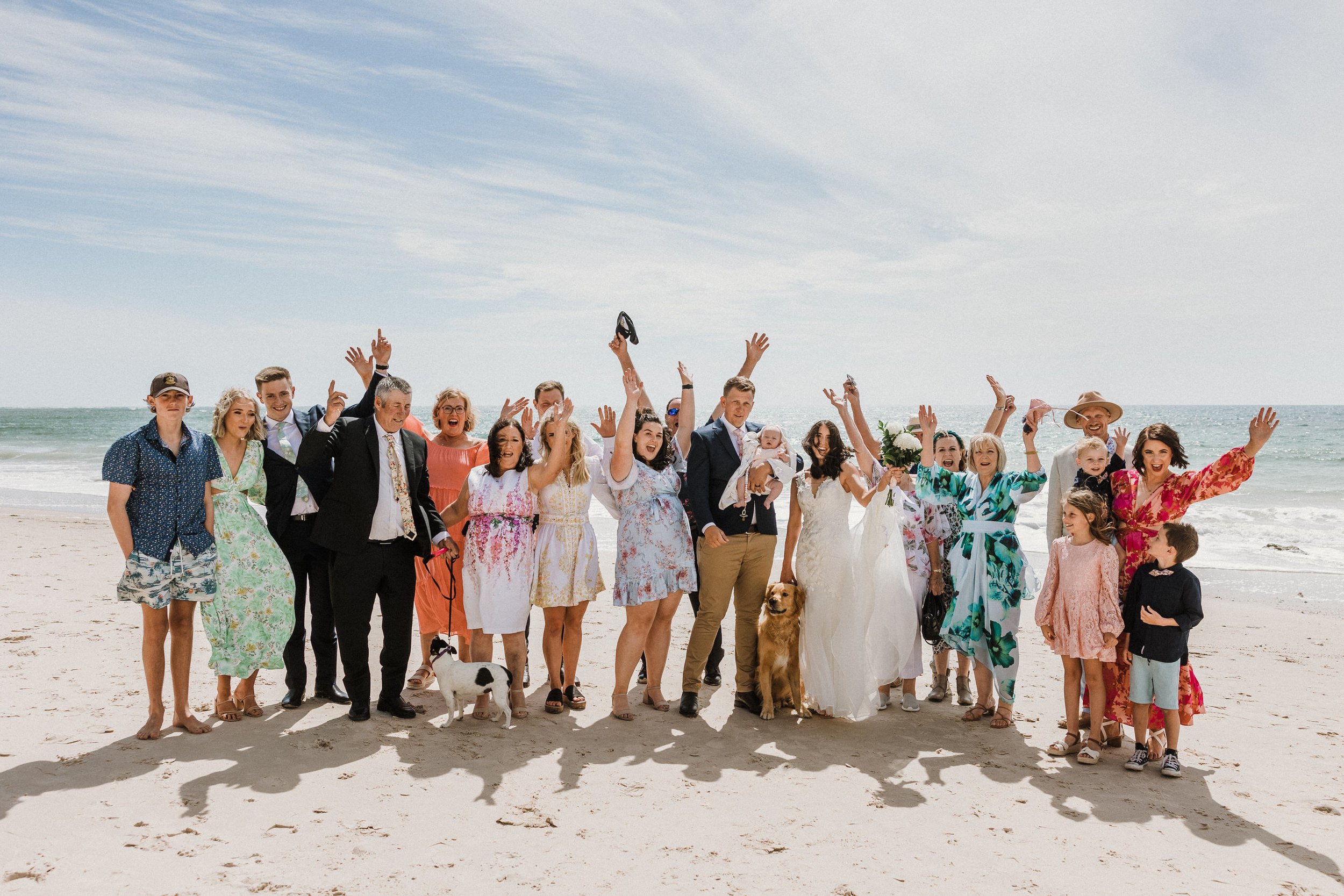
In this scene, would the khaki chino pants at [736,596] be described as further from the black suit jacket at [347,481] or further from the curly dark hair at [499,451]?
the black suit jacket at [347,481]

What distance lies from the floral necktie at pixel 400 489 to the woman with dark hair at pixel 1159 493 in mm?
4171

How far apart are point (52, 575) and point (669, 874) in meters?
8.69

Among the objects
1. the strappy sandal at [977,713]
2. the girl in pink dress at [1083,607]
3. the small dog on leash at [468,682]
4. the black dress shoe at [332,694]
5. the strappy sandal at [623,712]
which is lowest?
the strappy sandal at [977,713]

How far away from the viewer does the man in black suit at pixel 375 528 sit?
4.89 m

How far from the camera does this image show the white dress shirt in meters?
5.18

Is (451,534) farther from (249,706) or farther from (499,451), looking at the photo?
(249,706)

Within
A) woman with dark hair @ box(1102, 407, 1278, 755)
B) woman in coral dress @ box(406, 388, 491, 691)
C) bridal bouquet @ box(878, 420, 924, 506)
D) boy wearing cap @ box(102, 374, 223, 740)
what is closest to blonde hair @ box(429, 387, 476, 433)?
woman in coral dress @ box(406, 388, 491, 691)

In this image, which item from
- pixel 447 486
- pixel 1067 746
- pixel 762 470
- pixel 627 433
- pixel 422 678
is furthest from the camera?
pixel 422 678

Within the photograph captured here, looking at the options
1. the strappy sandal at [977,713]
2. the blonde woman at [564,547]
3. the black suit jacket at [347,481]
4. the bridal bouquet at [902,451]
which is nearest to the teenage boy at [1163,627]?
the strappy sandal at [977,713]

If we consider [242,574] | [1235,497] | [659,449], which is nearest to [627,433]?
[659,449]

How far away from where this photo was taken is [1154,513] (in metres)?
4.64

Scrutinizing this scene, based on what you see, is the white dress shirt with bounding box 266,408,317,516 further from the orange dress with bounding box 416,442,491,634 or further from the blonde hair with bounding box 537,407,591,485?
the blonde hair with bounding box 537,407,591,485

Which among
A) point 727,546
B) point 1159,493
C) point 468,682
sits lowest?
point 468,682

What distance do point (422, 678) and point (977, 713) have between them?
Answer: 3841 mm
